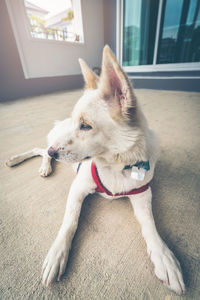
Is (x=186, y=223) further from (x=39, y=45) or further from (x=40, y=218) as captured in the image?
(x=39, y=45)

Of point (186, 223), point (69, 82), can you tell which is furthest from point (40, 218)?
point (69, 82)

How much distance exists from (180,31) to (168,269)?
17.7ft

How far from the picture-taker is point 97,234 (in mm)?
842

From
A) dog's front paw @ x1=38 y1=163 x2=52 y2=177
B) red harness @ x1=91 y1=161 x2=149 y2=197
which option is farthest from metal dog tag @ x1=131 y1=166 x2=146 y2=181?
dog's front paw @ x1=38 y1=163 x2=52 y2=177

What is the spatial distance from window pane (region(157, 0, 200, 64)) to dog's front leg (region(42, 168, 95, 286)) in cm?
484

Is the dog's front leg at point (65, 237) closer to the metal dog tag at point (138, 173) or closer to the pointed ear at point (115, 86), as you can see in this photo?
the metal dog tag at point (138, 173)

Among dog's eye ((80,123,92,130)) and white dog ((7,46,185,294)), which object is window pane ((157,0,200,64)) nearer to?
white dog ((7,46,185,294))

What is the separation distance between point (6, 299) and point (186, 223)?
100cm

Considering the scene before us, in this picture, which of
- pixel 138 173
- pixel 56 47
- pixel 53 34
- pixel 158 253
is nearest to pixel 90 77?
pixel 138 173

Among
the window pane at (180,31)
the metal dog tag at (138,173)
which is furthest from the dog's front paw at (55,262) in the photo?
the window pane at (180,31)

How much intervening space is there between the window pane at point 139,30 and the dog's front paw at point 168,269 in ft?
17.6

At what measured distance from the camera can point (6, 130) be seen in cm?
236

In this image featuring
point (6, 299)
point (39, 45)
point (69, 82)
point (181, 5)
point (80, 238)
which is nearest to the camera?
point (6, 299)

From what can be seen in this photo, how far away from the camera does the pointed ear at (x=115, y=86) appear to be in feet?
2.09
